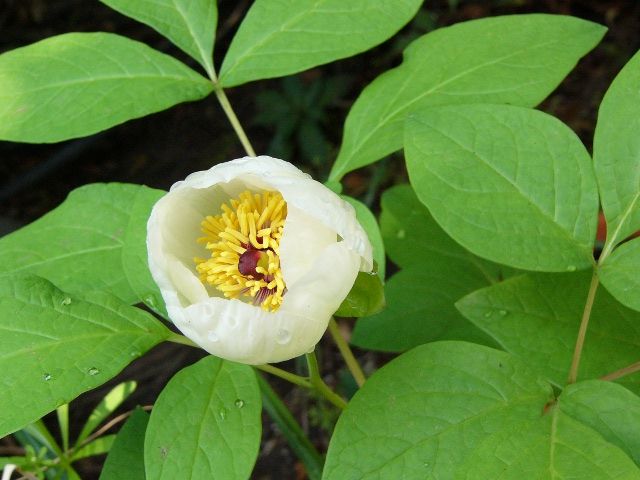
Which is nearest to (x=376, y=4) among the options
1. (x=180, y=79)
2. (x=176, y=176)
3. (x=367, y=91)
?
(x=367, y=91)

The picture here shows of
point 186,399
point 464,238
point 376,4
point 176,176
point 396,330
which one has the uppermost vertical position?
point 376,4

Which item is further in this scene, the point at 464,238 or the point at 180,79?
the point at 180,79

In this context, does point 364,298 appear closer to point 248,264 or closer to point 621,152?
point 248,264

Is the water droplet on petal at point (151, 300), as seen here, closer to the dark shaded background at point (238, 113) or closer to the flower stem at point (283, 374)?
the flower stem at point (283, 374)

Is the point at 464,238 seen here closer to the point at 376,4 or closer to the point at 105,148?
the point at 376,4

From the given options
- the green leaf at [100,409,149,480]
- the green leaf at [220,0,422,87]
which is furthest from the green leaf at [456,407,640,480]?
the green leaf at [220,0,422,87]

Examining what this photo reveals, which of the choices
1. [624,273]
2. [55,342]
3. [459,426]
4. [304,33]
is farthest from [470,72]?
[55,342]
